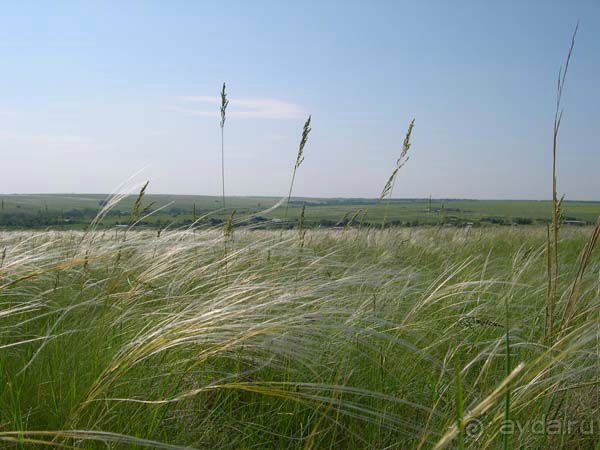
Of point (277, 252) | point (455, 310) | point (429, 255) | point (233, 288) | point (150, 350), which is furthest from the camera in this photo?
point (429, 255)

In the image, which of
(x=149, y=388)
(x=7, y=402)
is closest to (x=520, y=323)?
(x=149, y=388)

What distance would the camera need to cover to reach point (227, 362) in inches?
65.6

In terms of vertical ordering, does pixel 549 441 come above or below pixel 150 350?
below

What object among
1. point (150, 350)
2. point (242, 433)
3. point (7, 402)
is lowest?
point (242, 433)

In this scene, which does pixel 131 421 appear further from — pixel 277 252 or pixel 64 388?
pixel 277 252

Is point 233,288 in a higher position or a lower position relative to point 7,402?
higher

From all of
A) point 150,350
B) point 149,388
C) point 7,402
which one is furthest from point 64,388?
point 150,350

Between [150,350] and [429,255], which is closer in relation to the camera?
[150,350]

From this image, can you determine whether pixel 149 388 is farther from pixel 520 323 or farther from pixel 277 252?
pixel 520 323

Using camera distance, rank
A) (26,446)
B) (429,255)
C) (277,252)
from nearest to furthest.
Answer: (26,446)
(277,252)
(429,255)

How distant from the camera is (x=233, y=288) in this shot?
179cm

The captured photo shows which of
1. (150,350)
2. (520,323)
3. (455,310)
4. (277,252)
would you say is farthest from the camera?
(277,252)

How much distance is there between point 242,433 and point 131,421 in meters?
0.32

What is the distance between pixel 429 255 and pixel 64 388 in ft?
13.6
